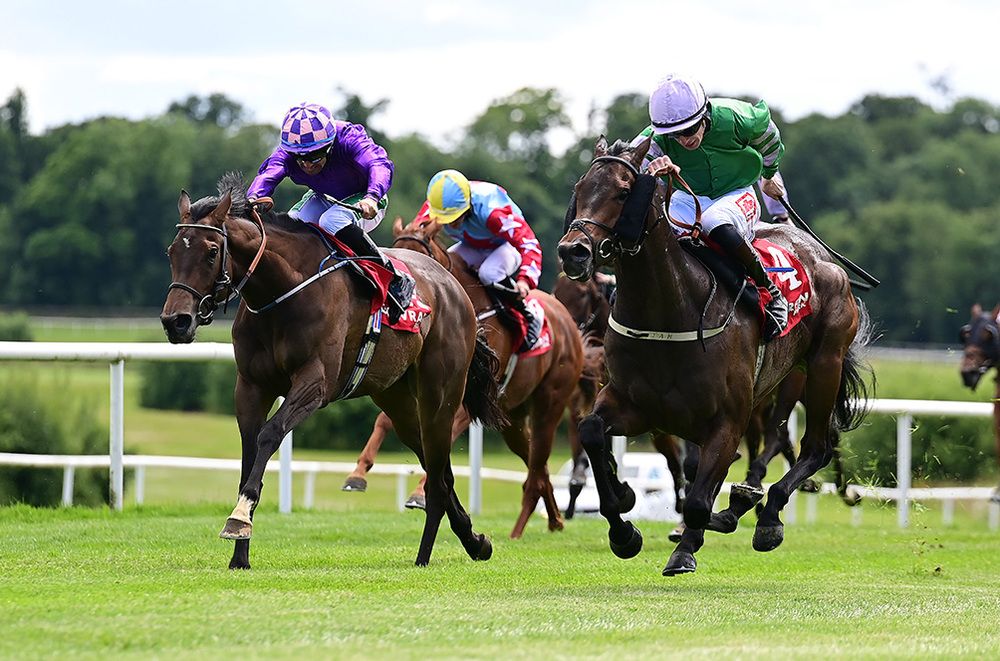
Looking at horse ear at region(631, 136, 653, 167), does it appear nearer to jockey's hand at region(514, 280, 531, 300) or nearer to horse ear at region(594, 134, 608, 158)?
horse ear at region(594, 134, 608, 158)

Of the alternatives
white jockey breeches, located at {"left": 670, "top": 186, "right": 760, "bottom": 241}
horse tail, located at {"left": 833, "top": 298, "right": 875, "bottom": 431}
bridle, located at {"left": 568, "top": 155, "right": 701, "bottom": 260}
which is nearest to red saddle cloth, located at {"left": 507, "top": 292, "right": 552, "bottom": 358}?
horse tail, located at {"left": 833, "top": 298, "right": 875, "bottom": 431}

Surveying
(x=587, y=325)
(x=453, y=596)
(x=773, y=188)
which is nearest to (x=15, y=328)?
(x=587, y=325)

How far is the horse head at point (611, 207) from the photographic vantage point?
7430mm

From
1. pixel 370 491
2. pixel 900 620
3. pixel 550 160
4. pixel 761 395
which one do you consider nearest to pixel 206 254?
pixel 761 395

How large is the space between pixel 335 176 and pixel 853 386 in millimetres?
3353

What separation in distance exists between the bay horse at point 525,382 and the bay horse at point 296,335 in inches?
59.6

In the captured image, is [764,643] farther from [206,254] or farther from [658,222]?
[206,254]

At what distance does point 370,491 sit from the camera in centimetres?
3653

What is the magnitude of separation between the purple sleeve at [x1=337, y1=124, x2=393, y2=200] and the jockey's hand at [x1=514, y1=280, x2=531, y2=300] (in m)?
2.59

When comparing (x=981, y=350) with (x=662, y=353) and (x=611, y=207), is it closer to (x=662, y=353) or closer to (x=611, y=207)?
(x=662, y=353)

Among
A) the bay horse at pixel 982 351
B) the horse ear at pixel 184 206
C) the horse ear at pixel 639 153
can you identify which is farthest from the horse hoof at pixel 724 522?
the bay horse at pixel 982 351

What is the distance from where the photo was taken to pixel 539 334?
11.7m

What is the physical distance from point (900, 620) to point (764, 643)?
3.63 feet

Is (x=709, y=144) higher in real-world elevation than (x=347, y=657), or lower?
higher
